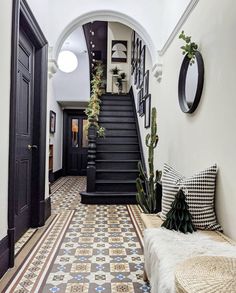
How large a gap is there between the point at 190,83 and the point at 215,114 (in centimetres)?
65

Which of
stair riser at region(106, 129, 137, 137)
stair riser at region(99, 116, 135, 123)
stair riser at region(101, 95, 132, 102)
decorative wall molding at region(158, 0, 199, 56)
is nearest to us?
decorative wall molding at region(158, 0, 199, 56)

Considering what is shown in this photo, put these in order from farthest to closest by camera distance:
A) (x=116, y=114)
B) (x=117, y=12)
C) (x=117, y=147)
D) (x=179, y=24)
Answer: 1. (x=116, y=114)
2. (x=117, y=147)
3. (x=117, y=12)
4. (x=179, y=24)

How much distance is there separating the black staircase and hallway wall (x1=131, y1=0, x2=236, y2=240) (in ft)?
6.49

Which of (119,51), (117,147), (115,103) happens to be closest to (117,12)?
(117,147)

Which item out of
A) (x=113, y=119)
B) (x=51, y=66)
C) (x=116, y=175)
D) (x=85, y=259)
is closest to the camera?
(x=85, y=259)

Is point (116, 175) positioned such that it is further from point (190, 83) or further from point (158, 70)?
point (190, 83)

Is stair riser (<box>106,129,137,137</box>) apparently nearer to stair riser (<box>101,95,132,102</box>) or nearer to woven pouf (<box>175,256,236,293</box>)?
stair riser (<box>101,95,132,102</box>)

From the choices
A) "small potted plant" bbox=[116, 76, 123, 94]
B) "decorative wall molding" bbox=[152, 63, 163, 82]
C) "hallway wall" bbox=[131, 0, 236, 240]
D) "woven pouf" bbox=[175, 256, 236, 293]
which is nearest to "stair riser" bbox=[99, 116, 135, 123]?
"small potted plant" bbox=[116, 76, 123, 94]

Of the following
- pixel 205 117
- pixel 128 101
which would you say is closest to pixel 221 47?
pixel 205 117

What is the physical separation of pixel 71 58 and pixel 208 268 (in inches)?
298

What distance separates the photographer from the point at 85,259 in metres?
2.32

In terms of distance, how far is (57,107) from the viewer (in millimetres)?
8055

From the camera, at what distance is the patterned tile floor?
1.88 m

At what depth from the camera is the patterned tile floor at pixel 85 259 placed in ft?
6.18
